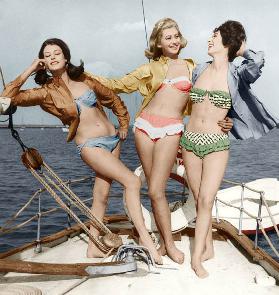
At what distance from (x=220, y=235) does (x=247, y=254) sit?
754mm

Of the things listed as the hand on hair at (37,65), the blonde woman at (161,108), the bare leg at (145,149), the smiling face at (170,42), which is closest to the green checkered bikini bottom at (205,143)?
the blonde woman at (161,108)

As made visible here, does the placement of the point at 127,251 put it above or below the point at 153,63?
below

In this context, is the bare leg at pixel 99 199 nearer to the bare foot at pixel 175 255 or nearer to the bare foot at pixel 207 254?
the bare foot at pixel 175 255

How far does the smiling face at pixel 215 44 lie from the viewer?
419 cm

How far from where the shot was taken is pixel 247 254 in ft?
16.4

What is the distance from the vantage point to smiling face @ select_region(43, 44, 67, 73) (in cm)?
436

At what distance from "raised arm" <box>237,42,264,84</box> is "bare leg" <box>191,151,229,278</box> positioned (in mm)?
802

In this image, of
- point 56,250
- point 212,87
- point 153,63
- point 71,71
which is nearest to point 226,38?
point 212,87

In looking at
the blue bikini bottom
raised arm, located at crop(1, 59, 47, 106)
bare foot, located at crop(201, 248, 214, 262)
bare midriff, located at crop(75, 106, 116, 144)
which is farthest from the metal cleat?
raised arm, located at crop(1, 59, 47, 106)

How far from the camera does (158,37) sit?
14.4 feet

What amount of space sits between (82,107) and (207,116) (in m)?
1.38

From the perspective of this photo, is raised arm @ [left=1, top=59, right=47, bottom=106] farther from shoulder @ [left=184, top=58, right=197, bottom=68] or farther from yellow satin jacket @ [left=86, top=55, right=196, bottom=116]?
shoulder @ [left=184, top=58, right=197, bottom=68]

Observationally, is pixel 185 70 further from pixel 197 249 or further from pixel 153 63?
pixel 197 249

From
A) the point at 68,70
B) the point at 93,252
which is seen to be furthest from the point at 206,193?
the point at 68,70
